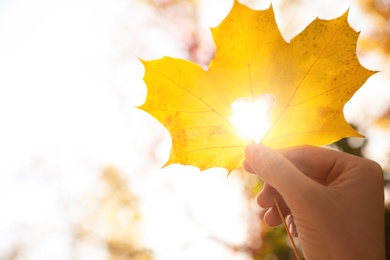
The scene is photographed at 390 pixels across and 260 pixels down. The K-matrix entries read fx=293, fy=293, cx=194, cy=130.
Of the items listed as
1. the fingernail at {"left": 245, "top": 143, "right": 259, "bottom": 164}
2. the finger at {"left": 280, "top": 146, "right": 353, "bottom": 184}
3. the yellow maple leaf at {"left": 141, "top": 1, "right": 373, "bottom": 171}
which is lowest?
the fingernail at {"left": 245, "top": 143, "right": 259, "bottom": 164}

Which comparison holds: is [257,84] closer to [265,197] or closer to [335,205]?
[335,205]

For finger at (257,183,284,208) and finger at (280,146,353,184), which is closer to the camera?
finger at (280,146,353,184)

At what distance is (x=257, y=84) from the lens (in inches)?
40.6

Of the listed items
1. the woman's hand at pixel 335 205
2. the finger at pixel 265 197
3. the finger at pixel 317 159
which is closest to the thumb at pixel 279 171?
the woman's hand at pixel 335 205

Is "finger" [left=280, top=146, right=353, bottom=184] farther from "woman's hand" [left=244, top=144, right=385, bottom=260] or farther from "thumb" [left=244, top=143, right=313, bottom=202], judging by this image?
"thumb" [left=244, top=143, right=313, bottom=202]

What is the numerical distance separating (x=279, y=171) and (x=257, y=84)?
310mm

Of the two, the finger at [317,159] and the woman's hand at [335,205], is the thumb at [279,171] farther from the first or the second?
the finger at [317,159]

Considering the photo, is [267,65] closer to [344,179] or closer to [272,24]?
[272,24]

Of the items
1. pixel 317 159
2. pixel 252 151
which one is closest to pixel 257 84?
pixel 252 151

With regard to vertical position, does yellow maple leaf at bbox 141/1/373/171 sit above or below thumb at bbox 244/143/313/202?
above

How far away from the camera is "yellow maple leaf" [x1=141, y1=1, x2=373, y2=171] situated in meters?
0.97

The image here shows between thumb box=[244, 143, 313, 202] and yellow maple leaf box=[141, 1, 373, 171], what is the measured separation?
0.31 feet

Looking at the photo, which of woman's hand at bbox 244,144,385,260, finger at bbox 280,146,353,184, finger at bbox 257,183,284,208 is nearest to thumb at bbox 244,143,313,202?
woman's hand at bbox 244,144,385,260

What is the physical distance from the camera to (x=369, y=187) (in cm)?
102
